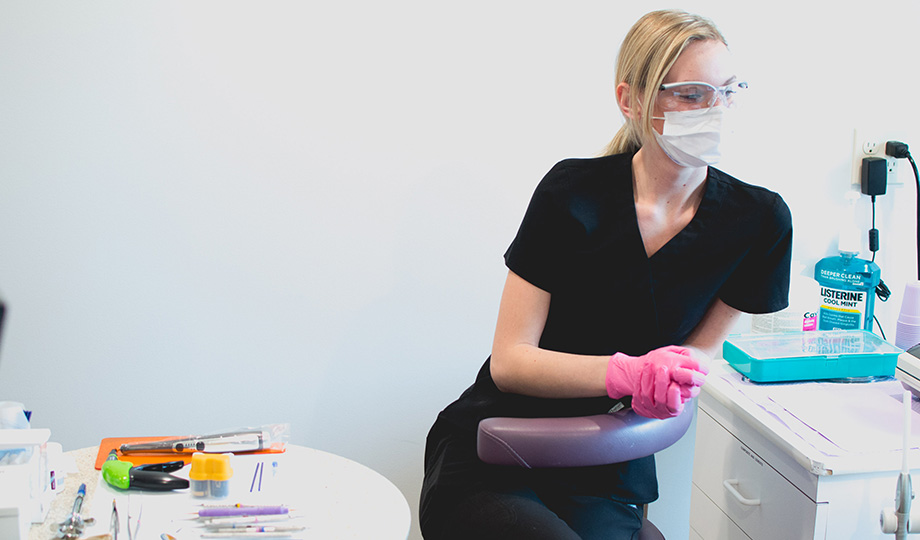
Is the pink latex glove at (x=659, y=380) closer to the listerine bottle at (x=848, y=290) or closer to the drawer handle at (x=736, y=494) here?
the drawer handle at (x=736, y=494)

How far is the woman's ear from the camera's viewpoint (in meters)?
1.25

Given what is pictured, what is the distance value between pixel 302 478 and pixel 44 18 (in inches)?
37.5

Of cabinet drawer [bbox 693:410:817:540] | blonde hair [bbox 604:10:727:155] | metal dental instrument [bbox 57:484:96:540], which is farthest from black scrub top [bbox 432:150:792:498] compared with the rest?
metal dental instrument [bbox 57:484:96:540]

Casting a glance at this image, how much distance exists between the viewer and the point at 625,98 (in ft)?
4.15

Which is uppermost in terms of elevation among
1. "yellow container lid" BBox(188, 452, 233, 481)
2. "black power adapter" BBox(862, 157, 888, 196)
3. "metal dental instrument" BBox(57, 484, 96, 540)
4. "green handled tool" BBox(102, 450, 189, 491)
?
"black power adapter" BBox(862, 157, 888, 196)

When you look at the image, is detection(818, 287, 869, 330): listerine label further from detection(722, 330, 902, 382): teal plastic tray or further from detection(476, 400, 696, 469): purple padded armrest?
detection(476, 400, 696, 469): purple padded armrest

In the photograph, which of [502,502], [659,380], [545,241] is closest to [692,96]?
[545,241]

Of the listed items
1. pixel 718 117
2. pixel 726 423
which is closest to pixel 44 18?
pixel 718 117

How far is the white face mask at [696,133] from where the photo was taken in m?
1.19

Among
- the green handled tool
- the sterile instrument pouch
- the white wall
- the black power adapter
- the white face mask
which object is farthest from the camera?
the black power adapter

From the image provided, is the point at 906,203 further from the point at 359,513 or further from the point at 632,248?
the point at 359,513

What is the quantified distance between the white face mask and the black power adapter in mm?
718

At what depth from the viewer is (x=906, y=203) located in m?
1.76

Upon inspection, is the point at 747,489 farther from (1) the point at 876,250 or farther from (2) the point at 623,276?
(1) the point at 876,250
